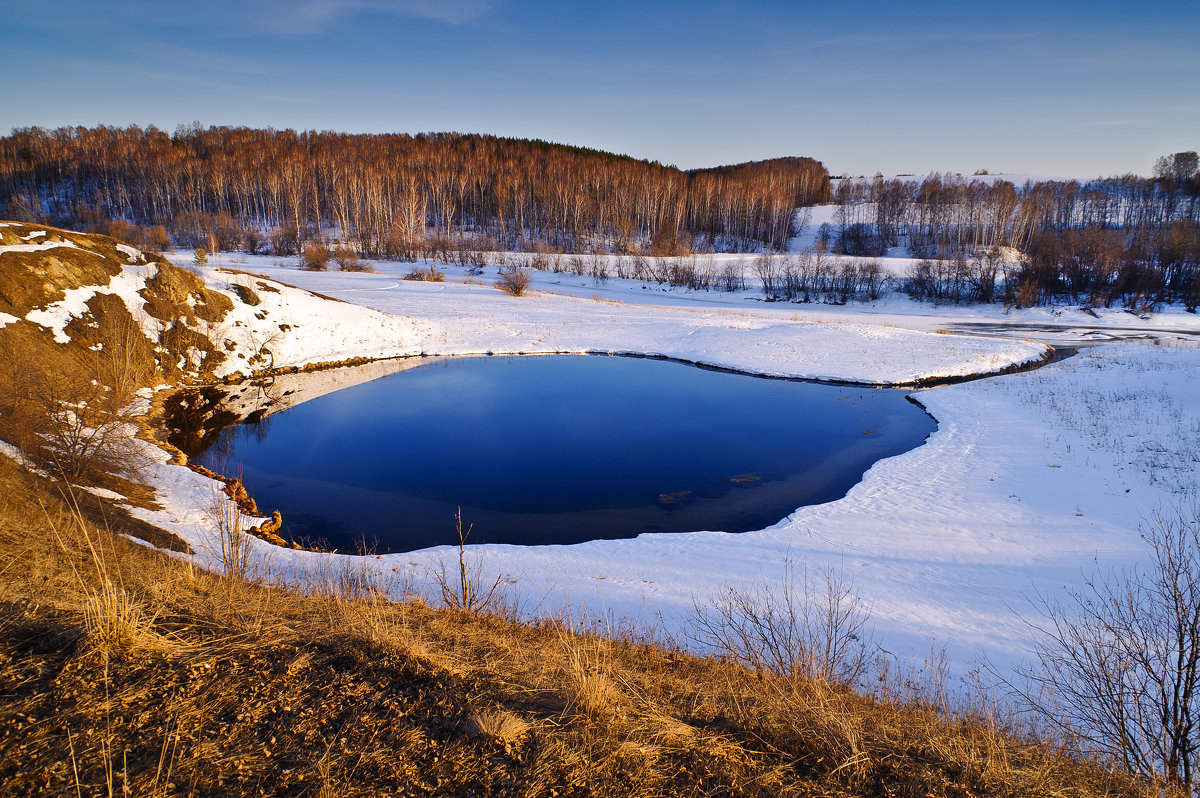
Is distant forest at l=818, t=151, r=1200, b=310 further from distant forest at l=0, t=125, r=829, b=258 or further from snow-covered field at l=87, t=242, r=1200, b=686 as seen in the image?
snow-covered field at l=87, t=242, r=1200, b=686

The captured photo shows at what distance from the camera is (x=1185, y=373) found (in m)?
20.1

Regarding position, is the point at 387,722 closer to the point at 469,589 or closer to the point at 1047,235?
the point at 469,589

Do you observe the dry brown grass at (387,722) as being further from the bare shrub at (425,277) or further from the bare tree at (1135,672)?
the bare shrub at (425,277)

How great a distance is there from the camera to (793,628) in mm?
6316

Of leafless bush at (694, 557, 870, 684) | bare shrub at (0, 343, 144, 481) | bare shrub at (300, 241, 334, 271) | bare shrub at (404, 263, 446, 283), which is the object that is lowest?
leafless bush at (694, 557, 870, 684)

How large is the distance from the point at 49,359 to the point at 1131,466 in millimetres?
28885

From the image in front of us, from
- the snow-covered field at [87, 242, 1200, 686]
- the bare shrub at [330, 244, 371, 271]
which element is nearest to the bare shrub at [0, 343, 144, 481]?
the snow-covered field at [87, 242, 1200, 686]

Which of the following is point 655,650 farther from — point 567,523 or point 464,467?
point 464,467

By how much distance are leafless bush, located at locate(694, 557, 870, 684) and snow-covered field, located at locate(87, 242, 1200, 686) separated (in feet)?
1.08

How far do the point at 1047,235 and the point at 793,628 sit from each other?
252 feet

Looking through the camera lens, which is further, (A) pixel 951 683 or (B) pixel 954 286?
(B) pixel 954 286

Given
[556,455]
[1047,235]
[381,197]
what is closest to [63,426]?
[556,455]

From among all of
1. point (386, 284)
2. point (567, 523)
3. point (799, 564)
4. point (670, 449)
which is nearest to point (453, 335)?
point (386, 284)

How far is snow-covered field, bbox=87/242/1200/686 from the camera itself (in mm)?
8195
